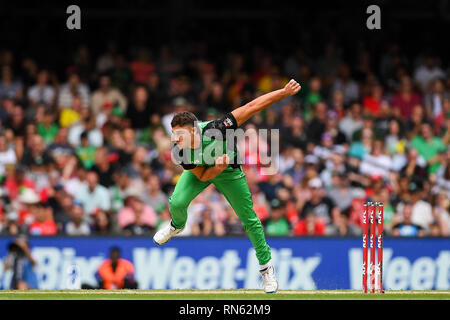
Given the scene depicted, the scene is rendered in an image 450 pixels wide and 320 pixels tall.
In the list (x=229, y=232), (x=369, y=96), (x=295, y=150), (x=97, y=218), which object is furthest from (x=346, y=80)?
(x=97, y=218)

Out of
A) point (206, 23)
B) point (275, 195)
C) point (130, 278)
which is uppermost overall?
point (206, 23)

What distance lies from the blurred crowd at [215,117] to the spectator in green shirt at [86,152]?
0.03 m

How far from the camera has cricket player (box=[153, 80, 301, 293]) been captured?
11.1 metres

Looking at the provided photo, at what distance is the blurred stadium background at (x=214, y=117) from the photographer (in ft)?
55.6

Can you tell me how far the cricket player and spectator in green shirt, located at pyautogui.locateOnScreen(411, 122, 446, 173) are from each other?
8.90 metres

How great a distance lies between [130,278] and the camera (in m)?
16.3

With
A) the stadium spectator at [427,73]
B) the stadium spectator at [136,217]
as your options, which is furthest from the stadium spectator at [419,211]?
the stadium spectator at [136,217]

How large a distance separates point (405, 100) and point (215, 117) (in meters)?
4.35

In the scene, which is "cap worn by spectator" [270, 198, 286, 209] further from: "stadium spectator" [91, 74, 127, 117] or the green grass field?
the green grass field

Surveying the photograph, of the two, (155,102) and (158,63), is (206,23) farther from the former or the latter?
(155,102)

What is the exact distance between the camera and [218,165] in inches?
438

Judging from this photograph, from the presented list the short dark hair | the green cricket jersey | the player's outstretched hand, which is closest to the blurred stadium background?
the green cricket jersey

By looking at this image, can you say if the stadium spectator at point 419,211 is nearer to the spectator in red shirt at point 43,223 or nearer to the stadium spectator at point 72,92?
the spectator in red shirt at point 43,223

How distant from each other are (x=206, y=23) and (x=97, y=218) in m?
7.82
